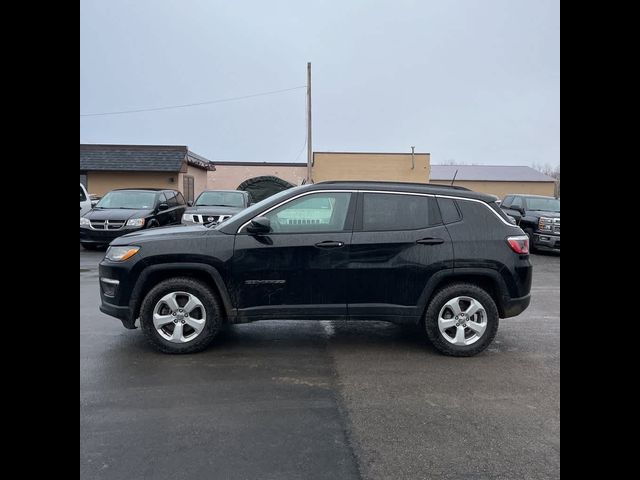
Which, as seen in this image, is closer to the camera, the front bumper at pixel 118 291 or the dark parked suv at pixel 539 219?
the front bumper at pixel 118 291

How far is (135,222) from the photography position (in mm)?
13148

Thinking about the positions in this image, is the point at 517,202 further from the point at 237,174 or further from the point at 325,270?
the point at 237,174

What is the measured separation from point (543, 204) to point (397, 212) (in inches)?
471

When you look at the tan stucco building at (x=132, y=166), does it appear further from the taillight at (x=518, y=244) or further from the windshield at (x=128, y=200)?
the taillight at (x=518, y=244)

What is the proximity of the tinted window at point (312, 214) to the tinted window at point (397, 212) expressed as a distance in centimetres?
25

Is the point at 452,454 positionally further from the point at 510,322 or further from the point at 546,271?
the point at 546,271

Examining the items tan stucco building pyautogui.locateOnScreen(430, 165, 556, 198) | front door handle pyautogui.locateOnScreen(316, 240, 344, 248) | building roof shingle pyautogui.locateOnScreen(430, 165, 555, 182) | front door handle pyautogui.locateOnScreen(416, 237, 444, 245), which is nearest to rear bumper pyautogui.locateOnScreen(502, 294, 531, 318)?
front door handle pyautogui.locateOnScreen(416, 237, 444, 245)

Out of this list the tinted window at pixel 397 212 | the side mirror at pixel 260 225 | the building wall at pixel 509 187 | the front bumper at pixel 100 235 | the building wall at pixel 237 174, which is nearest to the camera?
the side mirror at pixel 260 225

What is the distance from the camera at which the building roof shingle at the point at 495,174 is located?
137 ft

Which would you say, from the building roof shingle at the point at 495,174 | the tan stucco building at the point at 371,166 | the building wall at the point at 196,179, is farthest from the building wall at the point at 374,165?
the building roof shingle at the point at 495,174

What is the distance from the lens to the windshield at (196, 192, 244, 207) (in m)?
15.5

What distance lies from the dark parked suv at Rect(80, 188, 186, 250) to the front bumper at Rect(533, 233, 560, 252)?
10.7m
